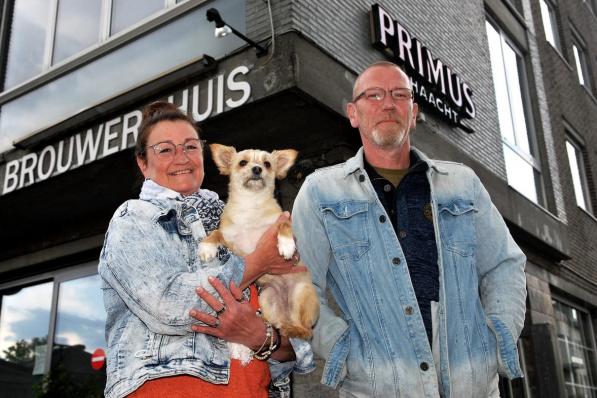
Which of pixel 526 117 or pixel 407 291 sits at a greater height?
pixel 526 117

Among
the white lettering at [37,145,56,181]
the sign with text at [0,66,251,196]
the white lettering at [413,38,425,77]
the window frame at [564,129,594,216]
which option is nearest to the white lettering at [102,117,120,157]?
the sign with text at [0,66,251,196]

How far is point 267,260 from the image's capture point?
89.6 inches

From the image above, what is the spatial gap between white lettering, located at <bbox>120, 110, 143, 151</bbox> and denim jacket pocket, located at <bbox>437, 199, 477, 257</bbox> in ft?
16.6

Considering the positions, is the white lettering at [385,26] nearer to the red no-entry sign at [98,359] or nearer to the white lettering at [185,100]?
the white lettering at [185,100]

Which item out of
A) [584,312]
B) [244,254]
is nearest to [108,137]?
[244,254]

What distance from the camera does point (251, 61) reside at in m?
6.52

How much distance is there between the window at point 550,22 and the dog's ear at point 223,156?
14.8 m

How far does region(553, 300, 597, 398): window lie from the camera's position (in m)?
12.0

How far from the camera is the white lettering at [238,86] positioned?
20.8ft

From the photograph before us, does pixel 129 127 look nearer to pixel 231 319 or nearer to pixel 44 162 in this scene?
pixel 44 162

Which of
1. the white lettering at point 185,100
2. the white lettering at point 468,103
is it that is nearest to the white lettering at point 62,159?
the white lettering at point 185,100

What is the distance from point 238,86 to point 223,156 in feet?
12.3

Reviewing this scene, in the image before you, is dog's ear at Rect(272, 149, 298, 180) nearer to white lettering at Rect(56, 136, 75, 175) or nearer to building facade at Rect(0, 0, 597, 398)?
building facade at Rect(0, 0, 597, 398)

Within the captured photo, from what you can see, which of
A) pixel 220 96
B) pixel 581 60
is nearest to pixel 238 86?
pixel 220 96
